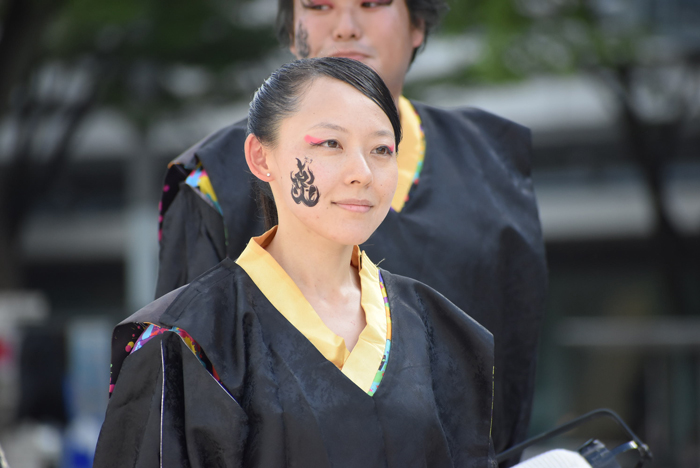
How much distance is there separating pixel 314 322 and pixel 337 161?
0.81 feet

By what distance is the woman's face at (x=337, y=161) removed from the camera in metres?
1.23

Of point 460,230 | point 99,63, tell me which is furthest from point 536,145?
point 460,230

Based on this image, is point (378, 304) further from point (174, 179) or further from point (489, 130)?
point (489, 130)

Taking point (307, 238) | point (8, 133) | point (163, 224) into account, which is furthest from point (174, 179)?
point (8, 133)

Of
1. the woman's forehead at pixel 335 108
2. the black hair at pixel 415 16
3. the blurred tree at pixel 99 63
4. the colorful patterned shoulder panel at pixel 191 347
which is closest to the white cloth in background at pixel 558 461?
the colorful patterned shoulder panel at pixel 191 347

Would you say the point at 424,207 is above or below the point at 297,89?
below

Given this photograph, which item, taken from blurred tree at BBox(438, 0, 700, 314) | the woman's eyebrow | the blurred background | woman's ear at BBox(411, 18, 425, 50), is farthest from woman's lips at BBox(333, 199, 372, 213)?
blurred tree at BBox(438, 0, 700, 314)

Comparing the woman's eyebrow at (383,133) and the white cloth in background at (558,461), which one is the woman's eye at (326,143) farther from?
the white cloth in background at (558,461)

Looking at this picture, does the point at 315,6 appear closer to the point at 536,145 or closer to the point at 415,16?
the point at 415,16

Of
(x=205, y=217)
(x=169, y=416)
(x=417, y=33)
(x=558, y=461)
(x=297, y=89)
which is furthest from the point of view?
(x=417, y=33)

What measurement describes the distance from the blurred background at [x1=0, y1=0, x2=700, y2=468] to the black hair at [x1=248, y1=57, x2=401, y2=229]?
4.56 meters

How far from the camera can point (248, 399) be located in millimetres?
1185

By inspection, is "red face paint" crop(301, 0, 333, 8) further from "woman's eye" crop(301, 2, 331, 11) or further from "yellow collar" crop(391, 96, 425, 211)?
"yellow collar" crop(391, 96, 425, 211)

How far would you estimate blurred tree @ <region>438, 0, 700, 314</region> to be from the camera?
20.0 feet
